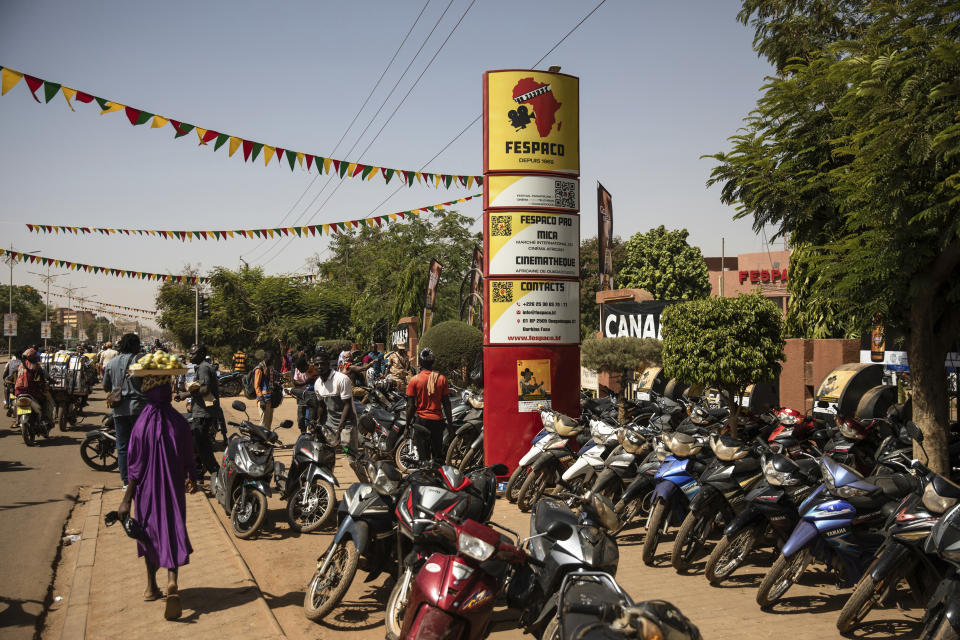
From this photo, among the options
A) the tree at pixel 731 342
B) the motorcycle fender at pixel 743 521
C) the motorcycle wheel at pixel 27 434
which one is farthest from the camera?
the motorcycle wheel at pixel 27 434

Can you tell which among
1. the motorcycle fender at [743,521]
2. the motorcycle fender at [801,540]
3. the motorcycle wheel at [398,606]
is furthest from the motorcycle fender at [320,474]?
the motorcycle fender at [801,540]

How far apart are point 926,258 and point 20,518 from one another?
10248 millimetres

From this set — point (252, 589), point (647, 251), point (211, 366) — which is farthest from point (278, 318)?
point (252, 589)

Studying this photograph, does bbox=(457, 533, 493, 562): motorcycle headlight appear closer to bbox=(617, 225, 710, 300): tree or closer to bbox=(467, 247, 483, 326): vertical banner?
bbox=(467, 247, 483, 326): vertical banner

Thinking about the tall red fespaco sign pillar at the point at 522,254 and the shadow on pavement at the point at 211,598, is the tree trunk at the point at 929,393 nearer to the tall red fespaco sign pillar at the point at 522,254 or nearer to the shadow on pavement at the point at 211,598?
the tall red fespaco sign pillar at the point at 522,254

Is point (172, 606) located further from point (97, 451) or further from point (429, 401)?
point (97, 451)

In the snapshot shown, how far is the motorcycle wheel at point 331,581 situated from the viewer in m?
4.83

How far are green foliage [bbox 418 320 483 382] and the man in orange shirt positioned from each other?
477 inches

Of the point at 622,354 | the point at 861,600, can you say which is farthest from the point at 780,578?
the point at 622,354

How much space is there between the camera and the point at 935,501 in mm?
4344

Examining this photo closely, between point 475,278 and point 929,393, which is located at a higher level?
point 475,278

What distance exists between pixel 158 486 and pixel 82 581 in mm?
1389

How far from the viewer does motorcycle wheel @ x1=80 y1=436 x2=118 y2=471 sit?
1099 cm

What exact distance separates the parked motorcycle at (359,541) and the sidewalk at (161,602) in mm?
374
